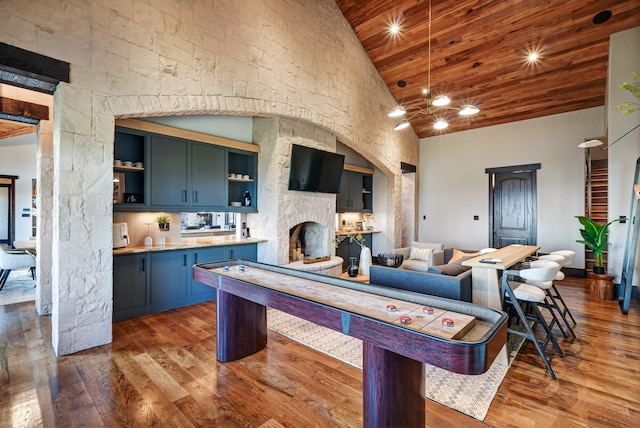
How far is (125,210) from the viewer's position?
373cm

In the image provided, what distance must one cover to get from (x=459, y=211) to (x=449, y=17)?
15.0 feet

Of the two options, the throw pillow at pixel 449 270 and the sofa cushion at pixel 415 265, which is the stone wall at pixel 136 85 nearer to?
the sofa cushion at pixel 415 265

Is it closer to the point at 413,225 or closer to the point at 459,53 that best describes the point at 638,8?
the point at 459,53

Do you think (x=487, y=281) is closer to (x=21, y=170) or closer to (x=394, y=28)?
(x=394, y=28)

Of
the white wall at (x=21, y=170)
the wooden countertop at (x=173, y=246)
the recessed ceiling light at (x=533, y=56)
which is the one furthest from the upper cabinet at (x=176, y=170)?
the white wall at (x=21, y=170)

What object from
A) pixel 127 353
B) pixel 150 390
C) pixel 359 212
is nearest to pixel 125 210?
pixel 127 353

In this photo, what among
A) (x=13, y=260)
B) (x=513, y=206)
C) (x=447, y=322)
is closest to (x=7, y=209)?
(x=13, y=260)

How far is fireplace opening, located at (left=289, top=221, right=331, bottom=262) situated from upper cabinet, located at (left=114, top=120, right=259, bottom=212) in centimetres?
115

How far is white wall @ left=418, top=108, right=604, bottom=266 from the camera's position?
21.2 feet

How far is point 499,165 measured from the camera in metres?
7.36

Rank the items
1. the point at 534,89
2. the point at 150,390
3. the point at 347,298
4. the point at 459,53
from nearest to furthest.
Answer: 1. the point at 347,298
2. the point at 150,390
3. the point at 459,53
4. the point at 534,89

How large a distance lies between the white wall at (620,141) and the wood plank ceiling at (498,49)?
0.33 metres

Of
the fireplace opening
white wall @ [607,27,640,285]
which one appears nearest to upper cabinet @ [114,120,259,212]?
the fireplace opening

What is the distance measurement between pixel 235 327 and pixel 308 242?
11.4 ft
